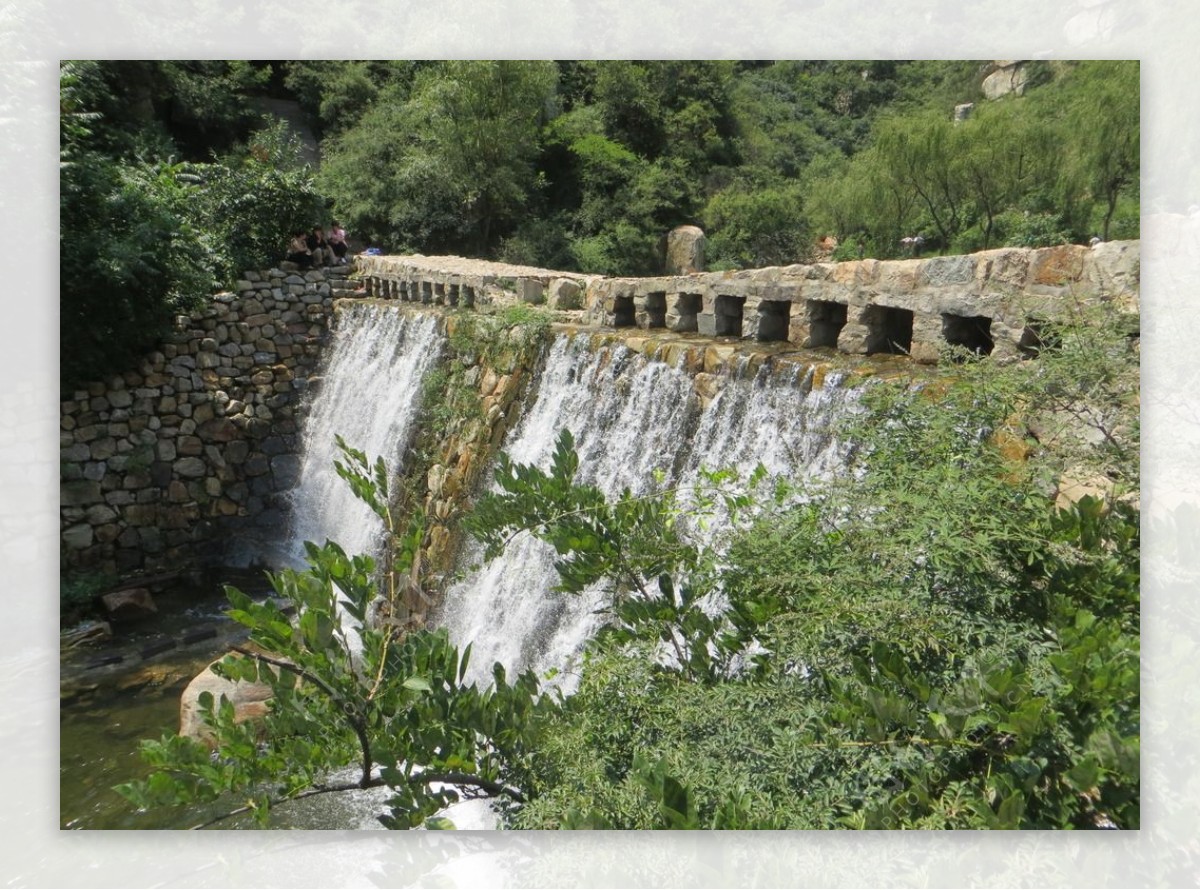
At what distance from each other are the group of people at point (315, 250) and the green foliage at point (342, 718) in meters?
7.28

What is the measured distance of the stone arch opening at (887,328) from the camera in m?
3.81

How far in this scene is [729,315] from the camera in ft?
15.4

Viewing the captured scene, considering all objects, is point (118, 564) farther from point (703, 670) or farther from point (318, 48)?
point (703, 670)

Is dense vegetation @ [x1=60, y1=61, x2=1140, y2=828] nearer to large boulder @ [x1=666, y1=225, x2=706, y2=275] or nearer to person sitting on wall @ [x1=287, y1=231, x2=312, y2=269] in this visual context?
person sitting on wall @ [x1=287, y1=231, x2=312, y2=269]

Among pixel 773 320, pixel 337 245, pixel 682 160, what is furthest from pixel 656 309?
pixel 682 160

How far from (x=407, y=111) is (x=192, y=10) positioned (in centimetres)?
806

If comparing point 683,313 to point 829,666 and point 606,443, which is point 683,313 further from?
point 829,666

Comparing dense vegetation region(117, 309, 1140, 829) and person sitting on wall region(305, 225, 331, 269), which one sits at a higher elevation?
person sitting on wall region(305, 225, 331, 269)

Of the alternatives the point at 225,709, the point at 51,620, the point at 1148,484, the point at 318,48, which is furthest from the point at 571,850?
the point at 318,48

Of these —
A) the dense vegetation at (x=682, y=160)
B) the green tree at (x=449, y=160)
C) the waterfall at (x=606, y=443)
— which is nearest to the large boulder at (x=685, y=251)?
the dense vegetation at (x=682, y=160)

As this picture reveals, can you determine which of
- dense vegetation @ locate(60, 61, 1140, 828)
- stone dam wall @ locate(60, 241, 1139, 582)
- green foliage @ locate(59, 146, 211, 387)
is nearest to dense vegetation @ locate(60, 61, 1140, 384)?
green foliage @ locate(59, 146, 211, 387)

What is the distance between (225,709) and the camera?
1.91 meters

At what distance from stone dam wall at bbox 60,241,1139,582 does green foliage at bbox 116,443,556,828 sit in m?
2.10

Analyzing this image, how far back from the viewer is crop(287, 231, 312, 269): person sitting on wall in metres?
8.59
